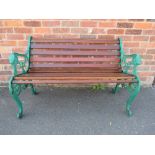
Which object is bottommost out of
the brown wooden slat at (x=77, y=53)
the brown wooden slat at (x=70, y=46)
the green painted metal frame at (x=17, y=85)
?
the green painted metal frame at (x=17, y=85)

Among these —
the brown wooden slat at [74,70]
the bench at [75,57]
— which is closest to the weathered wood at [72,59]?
the bench at [75,57]

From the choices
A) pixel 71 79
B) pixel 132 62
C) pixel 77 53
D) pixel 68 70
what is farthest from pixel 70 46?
pixel 132 62

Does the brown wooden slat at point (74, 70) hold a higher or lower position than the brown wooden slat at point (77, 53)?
lower

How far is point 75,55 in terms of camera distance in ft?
8.52

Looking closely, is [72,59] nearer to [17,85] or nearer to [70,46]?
[70,46]

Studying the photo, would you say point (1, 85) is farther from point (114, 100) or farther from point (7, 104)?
point (114, 100)

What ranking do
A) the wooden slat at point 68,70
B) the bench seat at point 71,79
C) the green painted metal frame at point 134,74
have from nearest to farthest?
the bench seat at point 71,79 < the green painted metal frame at point 134,74 < the wooden slat at point 68,70

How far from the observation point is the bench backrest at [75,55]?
8.32 ft

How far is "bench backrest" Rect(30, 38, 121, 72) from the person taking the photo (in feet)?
8.32

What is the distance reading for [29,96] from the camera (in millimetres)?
2785

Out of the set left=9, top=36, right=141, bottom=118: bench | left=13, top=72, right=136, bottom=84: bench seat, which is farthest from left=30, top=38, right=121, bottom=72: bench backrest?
left=13, top=72, right=136, bottom=84: bench seat

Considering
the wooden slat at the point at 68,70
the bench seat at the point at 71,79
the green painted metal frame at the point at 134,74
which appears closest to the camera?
the bench seat at the point at 71,79

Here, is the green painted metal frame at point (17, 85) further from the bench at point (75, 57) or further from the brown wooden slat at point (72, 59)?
the brown wooden slat at point (72, 59)

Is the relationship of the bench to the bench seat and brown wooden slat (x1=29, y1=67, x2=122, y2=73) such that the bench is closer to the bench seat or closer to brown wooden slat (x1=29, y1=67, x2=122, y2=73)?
brown wooden slat (x1=29, y1=67, x2=122, y2=73)
